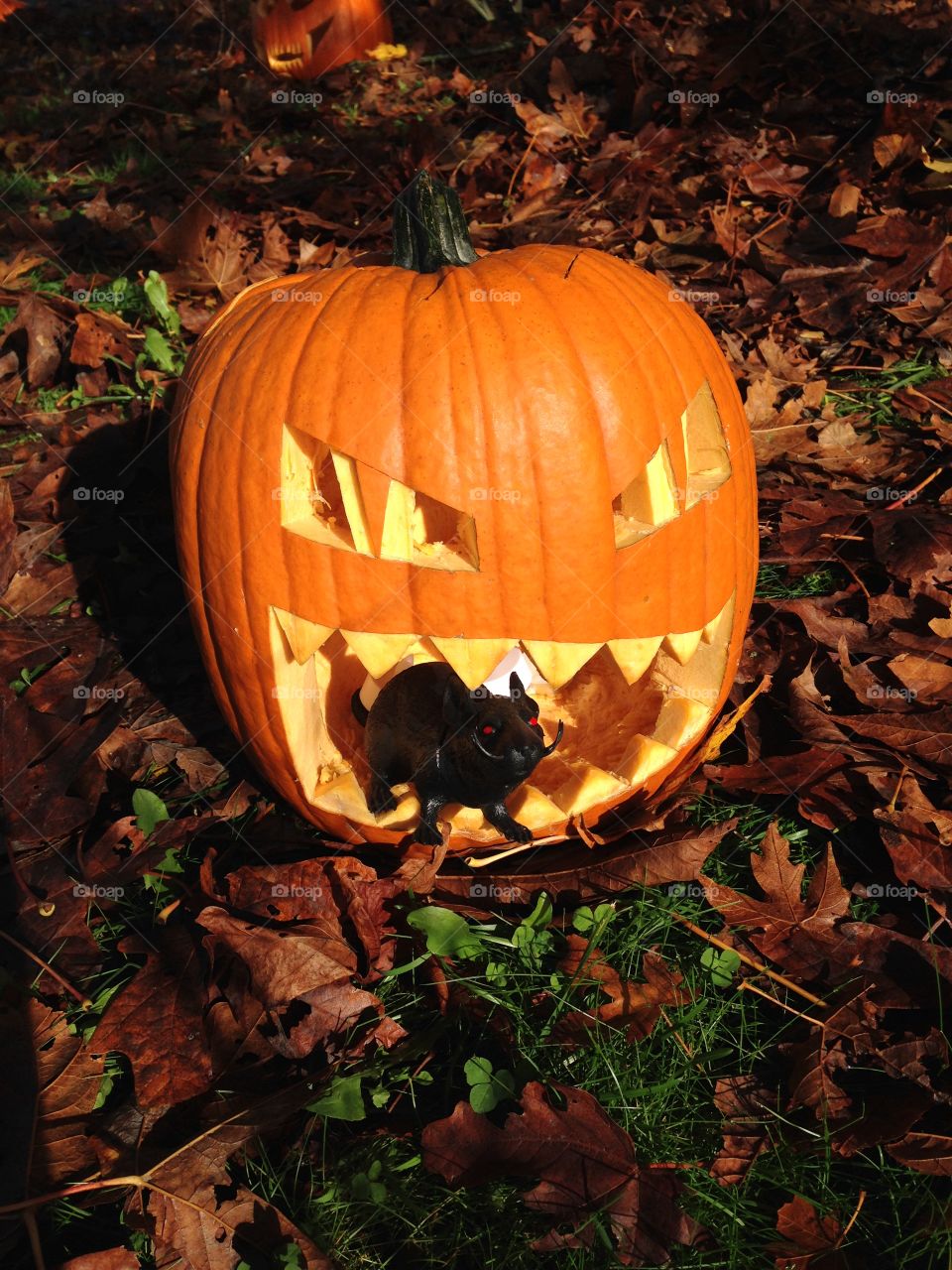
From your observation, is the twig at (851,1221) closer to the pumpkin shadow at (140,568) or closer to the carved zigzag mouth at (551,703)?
the carved zigzag mouth at (551,703)

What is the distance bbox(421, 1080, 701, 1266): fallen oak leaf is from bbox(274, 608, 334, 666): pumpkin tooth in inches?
45.5

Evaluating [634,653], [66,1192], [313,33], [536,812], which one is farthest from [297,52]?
[66,1192]

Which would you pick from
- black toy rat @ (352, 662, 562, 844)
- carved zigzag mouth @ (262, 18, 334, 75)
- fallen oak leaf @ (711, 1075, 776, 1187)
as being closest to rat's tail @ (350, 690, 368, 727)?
black toy rat @ (352, 662, 562, 844)

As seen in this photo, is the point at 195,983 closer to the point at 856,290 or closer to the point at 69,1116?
the point at 69,1116

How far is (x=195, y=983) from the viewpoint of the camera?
2453 millimetres

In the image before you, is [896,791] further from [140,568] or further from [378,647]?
[140,568]

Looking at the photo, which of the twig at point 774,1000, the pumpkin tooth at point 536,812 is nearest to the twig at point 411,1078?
the pumpkin tooth at point 536,812

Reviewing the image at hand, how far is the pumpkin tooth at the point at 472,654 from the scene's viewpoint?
248cm

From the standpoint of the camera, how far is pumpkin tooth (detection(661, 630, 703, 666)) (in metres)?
2.72

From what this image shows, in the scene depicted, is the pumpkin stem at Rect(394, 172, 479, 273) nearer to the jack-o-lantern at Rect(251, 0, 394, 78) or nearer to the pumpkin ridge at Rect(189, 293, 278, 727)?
the pumpkin ridge at Rect(189, 293, 278, 727)

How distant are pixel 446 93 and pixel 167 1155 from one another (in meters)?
7.29

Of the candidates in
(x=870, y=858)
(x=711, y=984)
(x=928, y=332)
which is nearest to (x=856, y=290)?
(x=928, y=332)

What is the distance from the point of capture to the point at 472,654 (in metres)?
2.50

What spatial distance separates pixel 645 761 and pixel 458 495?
92 cm
